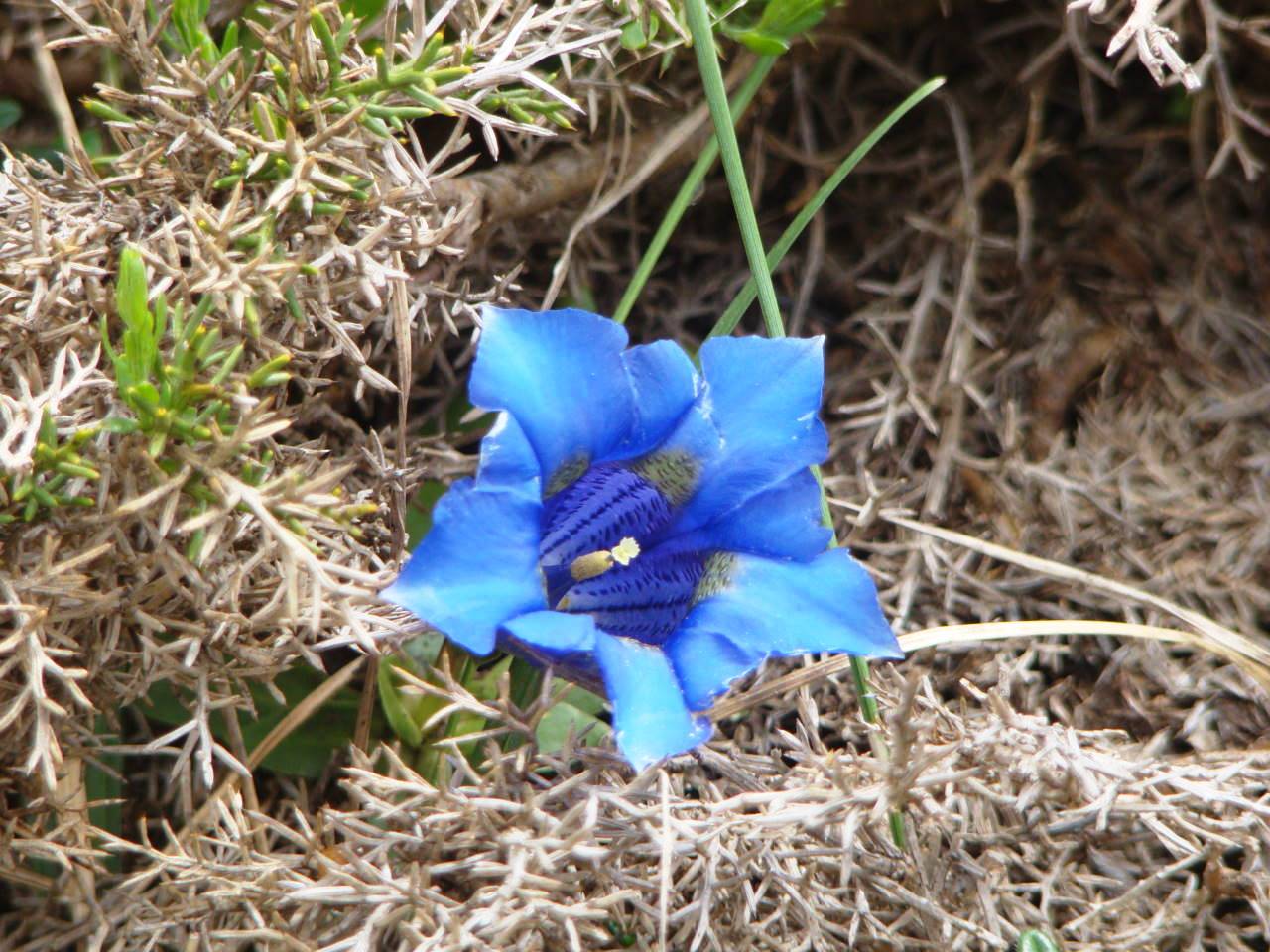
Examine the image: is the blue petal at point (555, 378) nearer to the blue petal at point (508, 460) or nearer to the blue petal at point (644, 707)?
the blue petal at point (508, 460)

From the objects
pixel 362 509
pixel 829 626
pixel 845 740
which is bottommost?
pixel 845 740

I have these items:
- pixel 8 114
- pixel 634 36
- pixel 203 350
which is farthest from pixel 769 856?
pixel 8 114

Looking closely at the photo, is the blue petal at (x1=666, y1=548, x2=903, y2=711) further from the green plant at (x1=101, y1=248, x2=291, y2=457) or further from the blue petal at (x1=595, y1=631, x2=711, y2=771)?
the green plant at (x1=101, y1=248, x2=291, y2=457)

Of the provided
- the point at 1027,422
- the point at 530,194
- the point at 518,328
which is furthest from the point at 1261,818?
the point at 530,194

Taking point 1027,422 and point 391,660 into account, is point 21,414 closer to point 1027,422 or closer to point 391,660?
point 391,660

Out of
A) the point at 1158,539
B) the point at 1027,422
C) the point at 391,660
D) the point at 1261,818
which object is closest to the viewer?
the point at 1261,818

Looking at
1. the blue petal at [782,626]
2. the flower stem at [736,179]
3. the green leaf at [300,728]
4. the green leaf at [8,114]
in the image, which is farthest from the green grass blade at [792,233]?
the green leaf at [8,114]

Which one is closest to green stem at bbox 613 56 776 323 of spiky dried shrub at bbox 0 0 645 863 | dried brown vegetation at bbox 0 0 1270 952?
dried brown vegetation at bbox 0 0 1270 952
